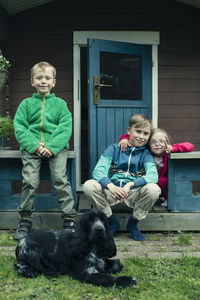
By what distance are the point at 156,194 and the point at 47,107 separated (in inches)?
55.1

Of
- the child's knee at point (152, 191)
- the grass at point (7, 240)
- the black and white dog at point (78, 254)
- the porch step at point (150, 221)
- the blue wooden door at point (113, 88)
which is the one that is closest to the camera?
the black and white dog at point (78, 254)

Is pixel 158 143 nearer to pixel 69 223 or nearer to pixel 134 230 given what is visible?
pixel 134 230

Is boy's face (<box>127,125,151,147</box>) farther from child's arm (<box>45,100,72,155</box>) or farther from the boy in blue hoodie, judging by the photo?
child's arm (<box>45,100,72,155</box>)

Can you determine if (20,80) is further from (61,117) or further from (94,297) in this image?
(94,297)

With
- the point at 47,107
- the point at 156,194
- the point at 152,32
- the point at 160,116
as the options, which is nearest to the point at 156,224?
the point at 156,194

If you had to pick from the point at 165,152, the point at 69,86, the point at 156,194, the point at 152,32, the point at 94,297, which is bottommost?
the point at 94,297

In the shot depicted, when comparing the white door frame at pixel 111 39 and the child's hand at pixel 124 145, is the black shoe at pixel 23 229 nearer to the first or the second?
the child's hand at pixel 124 145

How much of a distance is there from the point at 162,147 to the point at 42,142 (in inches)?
49.8

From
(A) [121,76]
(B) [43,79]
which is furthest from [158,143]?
(A) [121,76]

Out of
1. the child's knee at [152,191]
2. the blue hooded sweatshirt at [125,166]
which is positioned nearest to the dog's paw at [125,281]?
the child's knee at [152,191]

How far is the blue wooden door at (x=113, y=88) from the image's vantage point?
5094 millimetres

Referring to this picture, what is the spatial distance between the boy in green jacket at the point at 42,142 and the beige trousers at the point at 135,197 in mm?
253

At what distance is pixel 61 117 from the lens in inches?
150

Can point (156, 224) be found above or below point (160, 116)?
below
